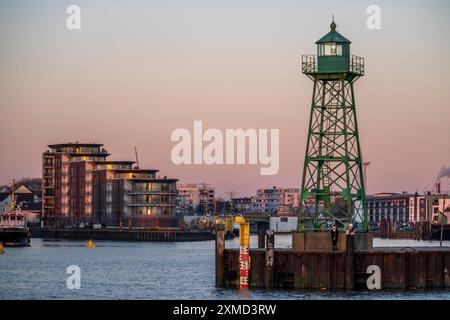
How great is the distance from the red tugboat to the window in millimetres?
90454

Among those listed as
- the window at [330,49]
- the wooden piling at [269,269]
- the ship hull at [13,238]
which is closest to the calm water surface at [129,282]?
the wooden piling at [269,269]

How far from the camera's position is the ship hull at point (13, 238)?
161250 mm

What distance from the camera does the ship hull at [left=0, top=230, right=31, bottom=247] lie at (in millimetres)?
161250

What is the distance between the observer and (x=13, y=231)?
531 feet

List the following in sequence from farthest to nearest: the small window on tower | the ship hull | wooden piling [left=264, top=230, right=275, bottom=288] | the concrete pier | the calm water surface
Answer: the ship hull → the small window on tower → wooden piling [left=264, top=230, right=275, bottom=288] → the concrete pier → the calm water surface

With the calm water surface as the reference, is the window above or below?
above

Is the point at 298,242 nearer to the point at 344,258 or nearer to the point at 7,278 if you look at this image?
the point at 344,258

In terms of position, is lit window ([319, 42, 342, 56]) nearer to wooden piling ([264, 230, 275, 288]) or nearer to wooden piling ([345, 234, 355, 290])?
wooden piling ([345, 234, 355, 290])

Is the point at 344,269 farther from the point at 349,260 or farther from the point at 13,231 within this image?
the point at 13,231

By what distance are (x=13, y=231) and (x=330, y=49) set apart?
91546mm

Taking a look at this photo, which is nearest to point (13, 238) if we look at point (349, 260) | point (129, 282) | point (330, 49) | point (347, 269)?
point (129, 282)

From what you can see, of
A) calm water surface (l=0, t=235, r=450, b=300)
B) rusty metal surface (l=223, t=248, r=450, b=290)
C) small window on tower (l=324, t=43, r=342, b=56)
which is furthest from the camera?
small window on tower (l=324, t=43, r=342, b=56)

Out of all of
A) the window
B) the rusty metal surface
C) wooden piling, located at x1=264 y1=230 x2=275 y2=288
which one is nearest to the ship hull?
the window
